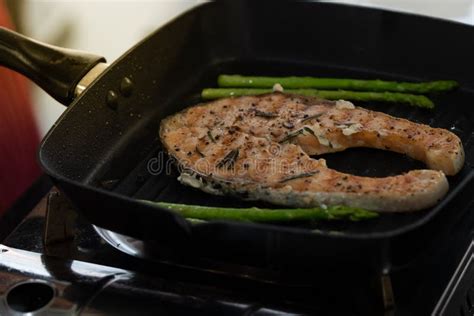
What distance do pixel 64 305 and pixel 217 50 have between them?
54.6 inches

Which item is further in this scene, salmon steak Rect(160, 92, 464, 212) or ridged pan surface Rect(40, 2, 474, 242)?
ridged pan surface Rect(40, 2, 474, 242)

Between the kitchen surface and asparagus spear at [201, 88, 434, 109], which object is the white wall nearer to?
the kitchen surface

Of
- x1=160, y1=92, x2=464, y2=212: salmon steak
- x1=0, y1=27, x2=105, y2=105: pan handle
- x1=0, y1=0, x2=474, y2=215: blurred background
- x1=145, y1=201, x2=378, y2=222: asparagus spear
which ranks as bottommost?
x1=0, y1=0, x2=474, y2=215: blurred background

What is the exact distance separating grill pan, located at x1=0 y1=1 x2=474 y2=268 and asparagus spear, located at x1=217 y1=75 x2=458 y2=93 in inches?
2.0

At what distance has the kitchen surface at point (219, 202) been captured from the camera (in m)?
2.01

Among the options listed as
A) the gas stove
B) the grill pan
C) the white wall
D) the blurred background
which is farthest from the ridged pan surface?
the white wall

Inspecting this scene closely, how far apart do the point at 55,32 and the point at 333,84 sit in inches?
75.8

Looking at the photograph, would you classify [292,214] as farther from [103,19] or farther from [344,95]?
[103,19]

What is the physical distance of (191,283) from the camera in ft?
7.30

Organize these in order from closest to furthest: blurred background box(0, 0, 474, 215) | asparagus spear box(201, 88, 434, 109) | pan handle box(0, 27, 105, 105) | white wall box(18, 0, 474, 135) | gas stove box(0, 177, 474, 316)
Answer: gas stove box(0, 177, 474, 316) < pan handle box(0, 27, 105, 105) < asparagus spear box(201, 88, 434, 109) < blurred background box(0, 0, 474, 215) < white wall box(18, 0, 474, 135)

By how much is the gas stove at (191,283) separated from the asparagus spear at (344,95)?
510mm

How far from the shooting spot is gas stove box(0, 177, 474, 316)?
211 cm

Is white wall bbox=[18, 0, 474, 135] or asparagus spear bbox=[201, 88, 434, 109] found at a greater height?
asparagus spear bbox=[201, 88, 434, 109]

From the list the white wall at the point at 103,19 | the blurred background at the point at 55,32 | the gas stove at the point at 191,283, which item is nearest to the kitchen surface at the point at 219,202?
the gas stove at the point at 191,283
